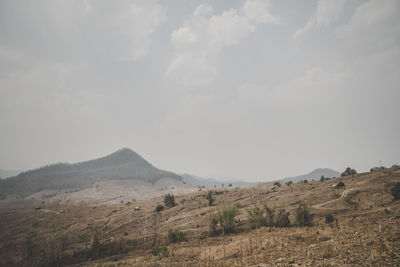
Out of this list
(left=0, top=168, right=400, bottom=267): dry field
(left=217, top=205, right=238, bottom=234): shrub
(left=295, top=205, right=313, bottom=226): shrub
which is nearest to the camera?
(left=0, top=168, right=400, bottom=267): dry field

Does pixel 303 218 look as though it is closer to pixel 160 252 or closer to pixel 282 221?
pixel 282 221

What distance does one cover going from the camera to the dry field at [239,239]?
10.8 m

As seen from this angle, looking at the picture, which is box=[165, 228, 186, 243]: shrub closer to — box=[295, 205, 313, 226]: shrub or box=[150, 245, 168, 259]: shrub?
box=[150, 245, 168, 259]: shrub

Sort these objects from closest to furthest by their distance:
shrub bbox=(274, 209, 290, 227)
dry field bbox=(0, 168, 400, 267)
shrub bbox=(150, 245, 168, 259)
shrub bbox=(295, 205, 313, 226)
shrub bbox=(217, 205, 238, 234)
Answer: dry field bbox=(0, 168, 400, 267), shrub bbox=(150, 245, 168, 259), shrub bbox=(295, 205, 313, 226), shrub bbox=(274, 209, 290, 227), shrub bbox=(217, 205, 238, 234)

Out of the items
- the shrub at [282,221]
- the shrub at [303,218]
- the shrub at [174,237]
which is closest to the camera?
the shrub at [303,218]

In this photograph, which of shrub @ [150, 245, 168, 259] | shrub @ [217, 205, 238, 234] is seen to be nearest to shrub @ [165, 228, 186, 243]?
shrub @ [217, 205, 238, 234]

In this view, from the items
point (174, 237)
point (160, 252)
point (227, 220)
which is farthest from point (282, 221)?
point (160, 252)

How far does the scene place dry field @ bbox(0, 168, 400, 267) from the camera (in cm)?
1080

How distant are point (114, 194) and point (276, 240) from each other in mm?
164180

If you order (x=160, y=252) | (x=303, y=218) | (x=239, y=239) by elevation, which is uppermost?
(x=303, y=218)

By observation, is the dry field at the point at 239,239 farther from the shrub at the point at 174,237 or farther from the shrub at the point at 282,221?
the shrub at the point at 282,221

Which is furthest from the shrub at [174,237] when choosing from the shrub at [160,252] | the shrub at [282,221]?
the shrub at [282,221]

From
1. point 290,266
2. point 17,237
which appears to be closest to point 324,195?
point 290,266

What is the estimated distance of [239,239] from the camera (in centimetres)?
2003
